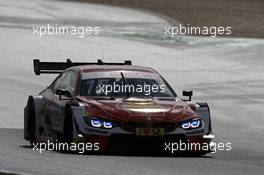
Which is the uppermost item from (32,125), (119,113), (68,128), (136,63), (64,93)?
(64,93)

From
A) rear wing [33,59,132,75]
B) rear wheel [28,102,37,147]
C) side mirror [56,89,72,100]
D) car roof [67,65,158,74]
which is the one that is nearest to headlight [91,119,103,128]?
side mirror [56,89,72,100]

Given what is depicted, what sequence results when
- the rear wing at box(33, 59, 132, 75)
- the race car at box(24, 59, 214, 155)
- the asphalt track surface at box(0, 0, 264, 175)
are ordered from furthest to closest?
the rear wing at box(33, 59, 132, 75) → the race car at box(24, 59, 214, 155) → the asphalt track surface at box(0, 0, 264, 175)

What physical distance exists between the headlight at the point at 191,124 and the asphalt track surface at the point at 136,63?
420 millimetres

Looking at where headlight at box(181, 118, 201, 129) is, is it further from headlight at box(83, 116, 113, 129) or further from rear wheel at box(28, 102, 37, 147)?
rear wheel at box(28, 102, 37, 147)

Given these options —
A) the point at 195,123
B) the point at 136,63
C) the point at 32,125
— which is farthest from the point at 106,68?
the point at 136,63

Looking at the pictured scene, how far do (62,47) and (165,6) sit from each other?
1513cm

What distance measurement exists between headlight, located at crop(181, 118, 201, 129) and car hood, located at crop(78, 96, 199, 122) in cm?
5

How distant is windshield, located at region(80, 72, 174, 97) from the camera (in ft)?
48.6

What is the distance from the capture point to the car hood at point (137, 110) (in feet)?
45.3

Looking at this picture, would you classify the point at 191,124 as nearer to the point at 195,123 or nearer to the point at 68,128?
the point at 195,123

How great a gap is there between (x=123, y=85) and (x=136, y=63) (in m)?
15.9

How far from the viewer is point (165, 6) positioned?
155 feet

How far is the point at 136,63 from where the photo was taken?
30891 mm

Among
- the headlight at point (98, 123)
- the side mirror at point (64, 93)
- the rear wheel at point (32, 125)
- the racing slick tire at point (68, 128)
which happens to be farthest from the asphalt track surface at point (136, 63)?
the side mirror at point (64, 93)
